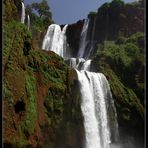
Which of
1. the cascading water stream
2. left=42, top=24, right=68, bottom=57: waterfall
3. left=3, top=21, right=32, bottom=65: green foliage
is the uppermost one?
left=42, top=24, right=68, bottom=57: waterfall

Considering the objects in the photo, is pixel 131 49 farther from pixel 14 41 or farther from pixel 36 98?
pixel 14 41

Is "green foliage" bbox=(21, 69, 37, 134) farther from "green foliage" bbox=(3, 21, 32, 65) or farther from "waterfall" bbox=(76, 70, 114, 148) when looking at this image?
"waterfall" bbox=(76, 70, 114, 148)

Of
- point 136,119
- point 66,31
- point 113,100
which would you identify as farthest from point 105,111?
point 66,31

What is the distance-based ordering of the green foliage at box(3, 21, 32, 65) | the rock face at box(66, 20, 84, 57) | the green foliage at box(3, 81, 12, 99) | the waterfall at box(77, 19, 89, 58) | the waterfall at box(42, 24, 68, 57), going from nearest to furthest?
1. the green foliage at box(3, 81, 12, 99)
2. the green foliage at box(3, 21, 32, 65)
3. the waterfall at box(42, 24, 68, 57)
4. the waterfall at box(77, 19, 89, 58)
5. the rock face at box(66, 20, 84, 57)

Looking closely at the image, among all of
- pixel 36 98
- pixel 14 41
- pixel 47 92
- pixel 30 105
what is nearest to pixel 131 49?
pixel 47 92

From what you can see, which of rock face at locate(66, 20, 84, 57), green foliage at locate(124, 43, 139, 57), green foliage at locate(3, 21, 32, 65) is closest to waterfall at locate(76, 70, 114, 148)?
green foliage at locate(3, 21, 32, 65)

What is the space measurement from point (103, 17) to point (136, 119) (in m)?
21.8

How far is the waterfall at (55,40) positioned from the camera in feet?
146

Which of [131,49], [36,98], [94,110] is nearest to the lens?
[36,98]

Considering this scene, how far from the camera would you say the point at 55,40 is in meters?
44.9

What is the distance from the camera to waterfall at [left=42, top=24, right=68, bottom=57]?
146 ft

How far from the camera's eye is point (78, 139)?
24.1 metres

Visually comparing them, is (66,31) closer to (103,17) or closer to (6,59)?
(103,17)

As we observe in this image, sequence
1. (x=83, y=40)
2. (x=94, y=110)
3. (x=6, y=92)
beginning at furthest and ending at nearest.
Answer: (x=83, y=40)
(x=94, y=110)
(x=6, y=92)
